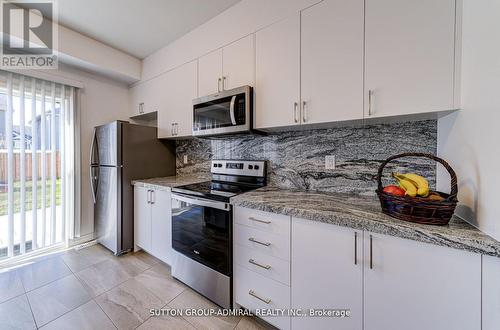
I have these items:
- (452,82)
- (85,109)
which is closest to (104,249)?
(85,109)

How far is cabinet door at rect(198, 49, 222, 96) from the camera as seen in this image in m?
1.87

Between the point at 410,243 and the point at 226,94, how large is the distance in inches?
63.6

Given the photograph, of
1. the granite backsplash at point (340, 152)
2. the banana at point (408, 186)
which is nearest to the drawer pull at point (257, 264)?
the granite backsplash at point (340, 152)

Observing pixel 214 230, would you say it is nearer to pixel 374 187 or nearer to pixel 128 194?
pixel 374 187

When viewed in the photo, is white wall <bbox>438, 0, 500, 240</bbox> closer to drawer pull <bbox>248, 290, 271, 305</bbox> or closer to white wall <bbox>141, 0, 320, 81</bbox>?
white wall <bbox>141, 0, 320, 81</bbox>

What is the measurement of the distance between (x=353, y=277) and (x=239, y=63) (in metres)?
1.80

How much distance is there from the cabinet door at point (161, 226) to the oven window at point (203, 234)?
0.16 meters

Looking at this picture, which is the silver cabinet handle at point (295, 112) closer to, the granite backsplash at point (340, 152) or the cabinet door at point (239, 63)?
the granite backsplash at point (340, 152)

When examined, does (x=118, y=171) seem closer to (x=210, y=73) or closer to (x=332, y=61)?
(x=210, y=73)

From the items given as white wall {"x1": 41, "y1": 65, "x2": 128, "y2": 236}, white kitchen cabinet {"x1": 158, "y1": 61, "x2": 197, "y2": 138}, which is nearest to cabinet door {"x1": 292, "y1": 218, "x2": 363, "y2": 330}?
white kitchen cabinet {"x1": 158, "y1": 61, "x2": 197, "y2": 138}

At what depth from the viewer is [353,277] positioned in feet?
3.22

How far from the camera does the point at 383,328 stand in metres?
0.92

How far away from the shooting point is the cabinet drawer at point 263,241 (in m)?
1.19

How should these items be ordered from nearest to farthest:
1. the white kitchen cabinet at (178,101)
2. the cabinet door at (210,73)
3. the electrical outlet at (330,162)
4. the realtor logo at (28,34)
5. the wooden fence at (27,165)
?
1. the electrical outlet at (330,162)
2. the realtor logo at (28,34)
3. the cabinet door at (210,73)
4. the wooden fence at (27,165)
5. the white kitchen cabinet at (178,101)
